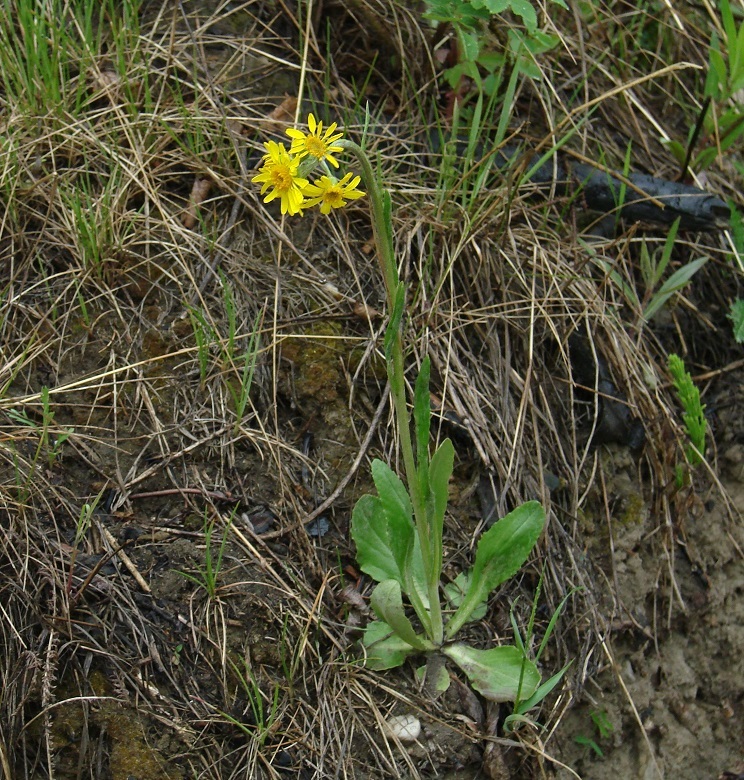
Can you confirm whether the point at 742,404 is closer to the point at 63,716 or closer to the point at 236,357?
the point at 236,357

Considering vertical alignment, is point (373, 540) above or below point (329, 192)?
below

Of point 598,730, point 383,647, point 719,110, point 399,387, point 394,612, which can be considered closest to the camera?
point 399,387

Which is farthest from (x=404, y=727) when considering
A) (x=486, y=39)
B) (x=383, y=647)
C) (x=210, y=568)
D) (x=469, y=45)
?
(x=486, y=39)

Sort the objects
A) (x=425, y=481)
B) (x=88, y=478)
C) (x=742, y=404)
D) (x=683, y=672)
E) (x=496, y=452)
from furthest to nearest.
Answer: (x=742, y=404), (x=683, y=672), (x=496, y=452), (x=88, y=478), (x=425, y=481)

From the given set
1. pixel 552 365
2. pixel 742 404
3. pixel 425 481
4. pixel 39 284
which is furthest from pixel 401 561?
pixel 742 404

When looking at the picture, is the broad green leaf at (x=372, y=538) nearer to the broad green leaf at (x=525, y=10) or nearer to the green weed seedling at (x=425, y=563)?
the green weed seedling at (x=425, y=563)

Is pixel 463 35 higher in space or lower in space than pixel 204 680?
higher

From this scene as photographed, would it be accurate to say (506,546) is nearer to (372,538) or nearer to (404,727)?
(372,538)

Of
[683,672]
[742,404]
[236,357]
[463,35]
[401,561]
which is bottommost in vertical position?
[683,672]
